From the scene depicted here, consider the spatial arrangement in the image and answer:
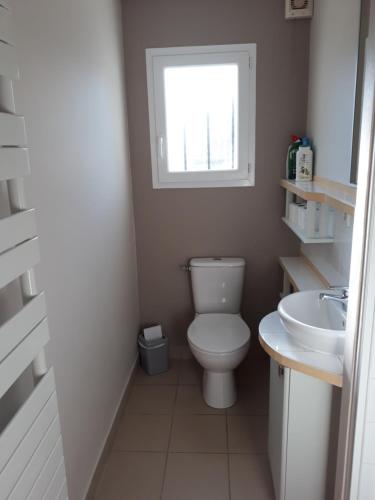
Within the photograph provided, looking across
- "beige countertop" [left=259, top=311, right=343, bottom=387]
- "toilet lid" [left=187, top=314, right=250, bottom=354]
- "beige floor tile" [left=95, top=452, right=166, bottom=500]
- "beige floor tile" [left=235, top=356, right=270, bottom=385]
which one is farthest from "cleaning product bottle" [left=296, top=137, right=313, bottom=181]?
"beige floor tile" [left=95, top=452, right=166, bottom=500]

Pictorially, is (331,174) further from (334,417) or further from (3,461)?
(3,461)

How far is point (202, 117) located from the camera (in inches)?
102

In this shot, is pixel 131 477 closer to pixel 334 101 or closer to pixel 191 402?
pixel 191 402

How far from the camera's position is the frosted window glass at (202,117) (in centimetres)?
251

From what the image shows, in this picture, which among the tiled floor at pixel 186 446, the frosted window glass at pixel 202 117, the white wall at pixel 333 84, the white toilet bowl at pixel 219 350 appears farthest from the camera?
the frosted window glass at pixel 202 117

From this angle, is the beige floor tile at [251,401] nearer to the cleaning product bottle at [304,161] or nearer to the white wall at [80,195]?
the white wall at [80,195]

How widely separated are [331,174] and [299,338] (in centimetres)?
97

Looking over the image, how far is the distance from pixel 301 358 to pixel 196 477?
0.96 metres

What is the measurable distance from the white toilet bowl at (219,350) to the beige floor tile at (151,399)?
0.77 ft

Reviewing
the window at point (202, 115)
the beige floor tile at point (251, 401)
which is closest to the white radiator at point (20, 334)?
the beige floor tile at point (251, 401)

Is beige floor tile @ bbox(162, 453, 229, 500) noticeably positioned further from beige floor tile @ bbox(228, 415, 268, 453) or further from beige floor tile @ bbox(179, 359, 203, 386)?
beige floor tile @ bbox(179, 359, 203, 386)

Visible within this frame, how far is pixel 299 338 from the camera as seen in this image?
144 cm

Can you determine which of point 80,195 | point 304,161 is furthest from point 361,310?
point 304,161

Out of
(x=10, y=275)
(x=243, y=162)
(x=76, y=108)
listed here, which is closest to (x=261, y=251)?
(x=243, y=162)
